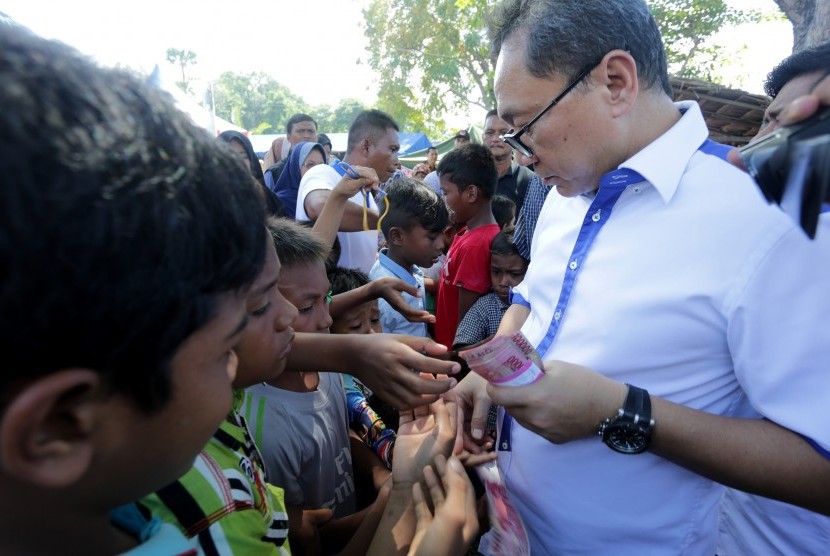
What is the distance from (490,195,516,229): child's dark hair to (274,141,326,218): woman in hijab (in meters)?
1.90

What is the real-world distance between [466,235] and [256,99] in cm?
8978

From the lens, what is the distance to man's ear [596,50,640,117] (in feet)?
5.02

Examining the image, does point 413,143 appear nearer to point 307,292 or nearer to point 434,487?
point 307,292

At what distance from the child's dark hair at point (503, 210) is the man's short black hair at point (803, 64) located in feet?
9.39

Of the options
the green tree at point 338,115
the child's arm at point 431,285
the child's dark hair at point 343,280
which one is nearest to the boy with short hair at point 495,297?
the child's dark hair at point 343,280

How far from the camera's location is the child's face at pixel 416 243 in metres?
3.71

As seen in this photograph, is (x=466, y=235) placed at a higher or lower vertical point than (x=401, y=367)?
lower

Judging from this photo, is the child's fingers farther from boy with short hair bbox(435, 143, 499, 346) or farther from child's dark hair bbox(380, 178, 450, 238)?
child's dark hair bbox(380, 178, 450, 238)

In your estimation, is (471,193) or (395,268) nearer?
(395,268)

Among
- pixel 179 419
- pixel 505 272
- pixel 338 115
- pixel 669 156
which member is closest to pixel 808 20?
pixel 505 272

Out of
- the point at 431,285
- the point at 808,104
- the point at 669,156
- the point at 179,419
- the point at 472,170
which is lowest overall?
the point at 431,285

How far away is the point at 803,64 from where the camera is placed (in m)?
2.38

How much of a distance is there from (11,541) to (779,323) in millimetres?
1545

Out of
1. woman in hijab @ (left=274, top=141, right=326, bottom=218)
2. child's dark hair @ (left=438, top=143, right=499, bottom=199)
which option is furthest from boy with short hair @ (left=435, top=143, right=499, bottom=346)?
woman in hijab @ (left=274, top=141, right=326, bottom=218)
